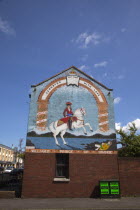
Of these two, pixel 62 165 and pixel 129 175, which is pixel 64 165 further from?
pixel 129 175

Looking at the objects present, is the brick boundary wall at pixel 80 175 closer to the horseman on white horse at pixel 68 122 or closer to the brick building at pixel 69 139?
the brick building at pixel 69 139

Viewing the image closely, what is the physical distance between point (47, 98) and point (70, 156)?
17.2 ft

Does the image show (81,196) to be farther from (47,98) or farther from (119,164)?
(47,98)

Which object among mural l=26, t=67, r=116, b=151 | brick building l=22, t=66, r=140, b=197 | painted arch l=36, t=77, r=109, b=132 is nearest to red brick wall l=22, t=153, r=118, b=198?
brick building l=22, t=66, r=140, b=197

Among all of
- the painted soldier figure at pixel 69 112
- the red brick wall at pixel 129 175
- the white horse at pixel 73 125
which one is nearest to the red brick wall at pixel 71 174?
the red brick wall at pixel 129 175

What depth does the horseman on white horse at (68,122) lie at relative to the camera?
1435cm

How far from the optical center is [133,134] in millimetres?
24891

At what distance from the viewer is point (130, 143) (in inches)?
949

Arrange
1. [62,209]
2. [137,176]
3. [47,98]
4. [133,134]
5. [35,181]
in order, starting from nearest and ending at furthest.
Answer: [62,209], [35,181], [137,176], [47,98], [133,134]

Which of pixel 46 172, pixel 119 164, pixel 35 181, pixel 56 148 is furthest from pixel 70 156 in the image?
pixel 119 164

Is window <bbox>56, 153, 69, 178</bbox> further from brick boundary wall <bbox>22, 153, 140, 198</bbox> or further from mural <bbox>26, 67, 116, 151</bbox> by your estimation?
mural <bbox>26, 67, 116, 151</bbox>

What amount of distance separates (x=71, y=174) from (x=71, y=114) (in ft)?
15.7

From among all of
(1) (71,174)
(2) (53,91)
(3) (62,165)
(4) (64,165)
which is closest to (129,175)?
(1) (71,174)

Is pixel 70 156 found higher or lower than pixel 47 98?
lower
